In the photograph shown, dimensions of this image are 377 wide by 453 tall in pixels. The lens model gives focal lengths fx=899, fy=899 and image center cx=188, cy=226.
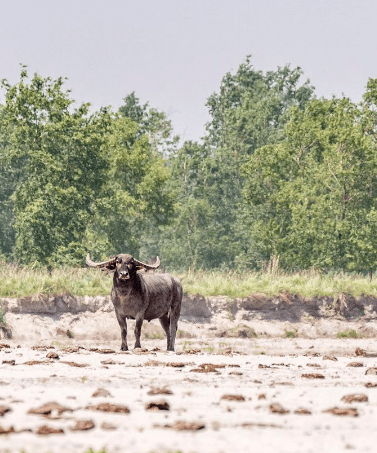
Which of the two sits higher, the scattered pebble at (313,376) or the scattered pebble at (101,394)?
the scattered pebble at (101,394)

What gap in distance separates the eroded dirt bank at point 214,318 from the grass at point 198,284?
30 centimetres

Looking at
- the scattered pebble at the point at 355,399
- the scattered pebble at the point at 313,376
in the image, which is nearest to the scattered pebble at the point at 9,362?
the scattered pebble at the point at 313,376

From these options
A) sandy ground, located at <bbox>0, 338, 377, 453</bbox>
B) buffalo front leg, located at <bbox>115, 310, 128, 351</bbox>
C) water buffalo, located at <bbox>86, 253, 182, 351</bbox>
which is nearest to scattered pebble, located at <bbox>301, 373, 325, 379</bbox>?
sandy ground, located at <bbox>0, 338, 377, 453</bbox>

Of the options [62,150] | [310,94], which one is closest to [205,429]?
[62,150]

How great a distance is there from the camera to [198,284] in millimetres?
30625

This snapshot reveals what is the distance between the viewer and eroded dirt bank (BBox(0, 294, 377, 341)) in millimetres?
26078

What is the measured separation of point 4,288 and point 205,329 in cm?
632

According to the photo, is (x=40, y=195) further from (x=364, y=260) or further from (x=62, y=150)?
(x=364, y=260)

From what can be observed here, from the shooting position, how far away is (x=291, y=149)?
171 feet

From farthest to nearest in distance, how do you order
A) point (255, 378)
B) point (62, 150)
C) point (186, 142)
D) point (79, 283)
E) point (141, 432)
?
point (186, 142)
point (62, 150)
point (79, 283)
point (255, 378)
point (141, 432)

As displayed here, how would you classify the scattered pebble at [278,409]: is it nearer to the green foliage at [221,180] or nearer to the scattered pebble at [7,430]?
the scattered pebble at [7,430]

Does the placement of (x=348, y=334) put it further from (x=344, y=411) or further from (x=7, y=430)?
(x=7, y=430)

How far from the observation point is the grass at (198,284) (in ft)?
89.5

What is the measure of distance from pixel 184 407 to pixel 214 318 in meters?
19.8
